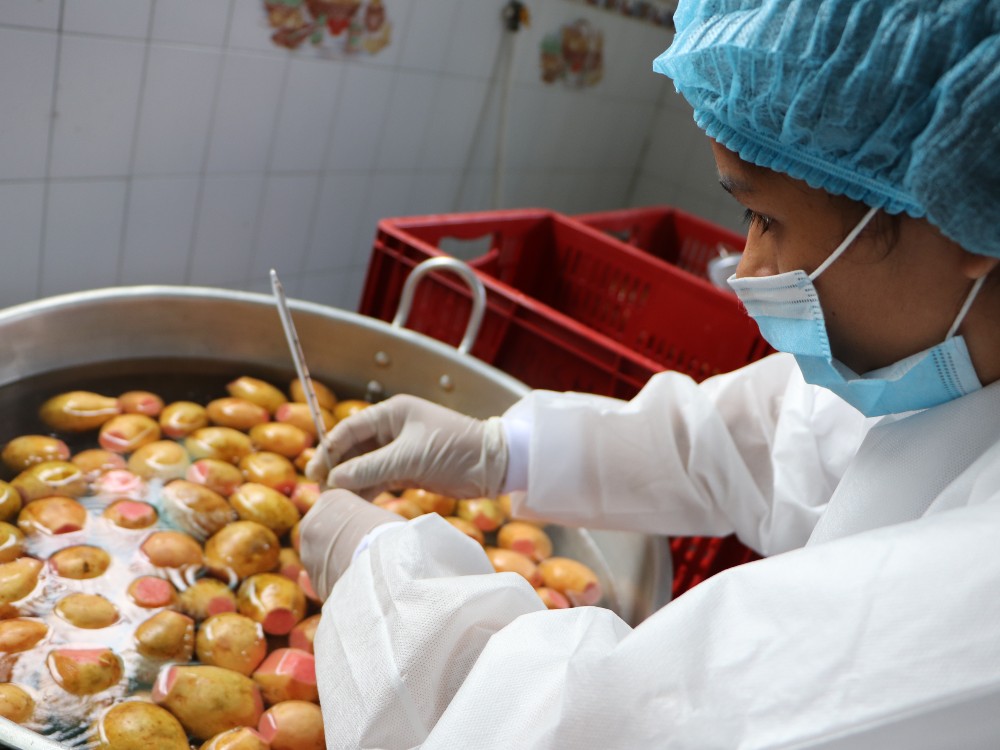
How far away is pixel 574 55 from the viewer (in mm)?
3023

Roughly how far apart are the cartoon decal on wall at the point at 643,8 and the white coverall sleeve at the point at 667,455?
213 centimetres

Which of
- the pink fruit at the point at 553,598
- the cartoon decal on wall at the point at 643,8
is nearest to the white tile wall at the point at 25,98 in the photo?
the pink fruit at the point at 553,598

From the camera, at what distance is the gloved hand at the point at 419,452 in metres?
1.19

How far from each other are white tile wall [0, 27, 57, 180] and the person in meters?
1.19

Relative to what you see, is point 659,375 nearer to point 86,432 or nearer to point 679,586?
point 679,586

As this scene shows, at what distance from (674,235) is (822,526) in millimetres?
2016

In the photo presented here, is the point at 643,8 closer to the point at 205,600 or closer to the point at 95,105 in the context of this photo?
the point at 95,105

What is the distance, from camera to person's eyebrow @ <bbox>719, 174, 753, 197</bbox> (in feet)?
2.54

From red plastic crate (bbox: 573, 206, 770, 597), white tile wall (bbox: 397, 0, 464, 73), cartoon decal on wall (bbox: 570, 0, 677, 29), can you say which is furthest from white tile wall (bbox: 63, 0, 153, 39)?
cartoon decal on wall (bbox: 570, 0, 677, 29)

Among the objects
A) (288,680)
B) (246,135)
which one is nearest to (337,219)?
(246,135)

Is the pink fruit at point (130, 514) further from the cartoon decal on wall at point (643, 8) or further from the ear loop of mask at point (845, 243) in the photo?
the cartoon decal on wall at point (643, 8)

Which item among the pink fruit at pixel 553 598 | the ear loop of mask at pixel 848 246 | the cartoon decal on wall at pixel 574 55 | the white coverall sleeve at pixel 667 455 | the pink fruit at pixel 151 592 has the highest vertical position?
the cartoon decal on wall at pixel 574 55

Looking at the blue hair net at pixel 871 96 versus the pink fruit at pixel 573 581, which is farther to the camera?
the pink fruit at pixel 573 581

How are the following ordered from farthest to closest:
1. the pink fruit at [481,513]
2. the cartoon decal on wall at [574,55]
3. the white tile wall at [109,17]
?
the cartoon decal on wall at [574,55] < the white tile wall at [109,17] < the pink fruit at [481,513]
